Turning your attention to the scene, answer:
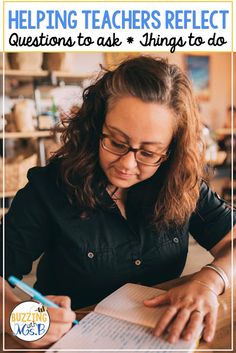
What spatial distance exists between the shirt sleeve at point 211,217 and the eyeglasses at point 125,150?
312mm

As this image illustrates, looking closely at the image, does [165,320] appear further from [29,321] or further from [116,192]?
[116,192]

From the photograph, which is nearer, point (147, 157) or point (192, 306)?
point (192, 306)

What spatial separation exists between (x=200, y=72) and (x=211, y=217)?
18.7ft

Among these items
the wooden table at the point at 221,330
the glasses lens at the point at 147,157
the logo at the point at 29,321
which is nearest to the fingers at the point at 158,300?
the wooden table at the point at 221,330

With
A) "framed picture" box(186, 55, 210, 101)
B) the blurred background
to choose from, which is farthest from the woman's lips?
"framed picture" box(186, 55, 210, 101)

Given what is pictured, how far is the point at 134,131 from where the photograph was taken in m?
0.96

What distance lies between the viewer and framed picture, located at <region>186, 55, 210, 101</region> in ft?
21.3

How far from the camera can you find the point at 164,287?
1029mm

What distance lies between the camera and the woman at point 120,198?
99 centimetres

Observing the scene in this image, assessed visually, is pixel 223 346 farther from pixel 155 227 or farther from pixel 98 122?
pixel 98 122

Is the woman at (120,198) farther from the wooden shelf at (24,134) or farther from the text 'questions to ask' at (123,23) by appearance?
the wooden shelf at (24,134)

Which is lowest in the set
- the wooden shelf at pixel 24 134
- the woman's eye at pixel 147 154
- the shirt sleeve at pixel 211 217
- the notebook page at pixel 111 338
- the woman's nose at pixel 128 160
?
the notebook page at pixel 111 338

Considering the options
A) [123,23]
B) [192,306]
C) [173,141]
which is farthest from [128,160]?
[123,23]

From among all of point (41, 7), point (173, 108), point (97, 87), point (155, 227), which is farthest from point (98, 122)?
point (41, 7)
